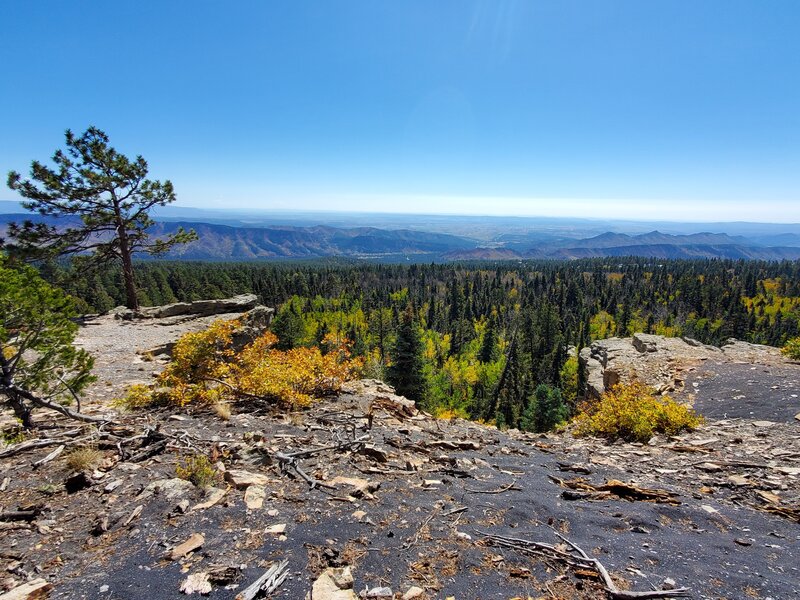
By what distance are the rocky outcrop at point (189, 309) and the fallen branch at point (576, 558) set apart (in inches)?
954

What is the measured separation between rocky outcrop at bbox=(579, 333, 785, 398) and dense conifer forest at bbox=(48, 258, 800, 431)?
15.4m

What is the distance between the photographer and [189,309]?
960 inches

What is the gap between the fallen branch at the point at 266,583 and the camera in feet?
12.0

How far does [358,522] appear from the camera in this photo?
17.3 feet

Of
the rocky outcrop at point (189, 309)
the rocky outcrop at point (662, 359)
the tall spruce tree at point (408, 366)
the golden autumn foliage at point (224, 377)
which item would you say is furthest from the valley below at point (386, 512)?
the tall spruce tree at point (408, 366)

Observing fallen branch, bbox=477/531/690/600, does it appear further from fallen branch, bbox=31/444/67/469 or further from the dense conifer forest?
the dense conifer forest

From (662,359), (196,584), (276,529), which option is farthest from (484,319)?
(196,584)

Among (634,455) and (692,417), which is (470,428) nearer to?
(634,455)

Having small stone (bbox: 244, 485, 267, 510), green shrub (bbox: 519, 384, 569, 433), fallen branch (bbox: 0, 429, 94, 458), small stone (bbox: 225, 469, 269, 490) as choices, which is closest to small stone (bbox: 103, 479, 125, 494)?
small stone (bbox: 225, 469, 269, 490)

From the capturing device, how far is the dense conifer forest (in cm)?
4703

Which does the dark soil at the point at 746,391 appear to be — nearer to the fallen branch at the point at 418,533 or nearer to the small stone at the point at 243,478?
the fallen branch at the point at 418,533

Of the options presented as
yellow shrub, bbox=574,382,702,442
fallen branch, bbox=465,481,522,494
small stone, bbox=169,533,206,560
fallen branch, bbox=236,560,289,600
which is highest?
fallen branch, bbox=236,560,289,600

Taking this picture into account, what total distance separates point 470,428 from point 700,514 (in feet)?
20.9

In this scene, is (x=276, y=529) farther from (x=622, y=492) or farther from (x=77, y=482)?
(x=622, y=492)
